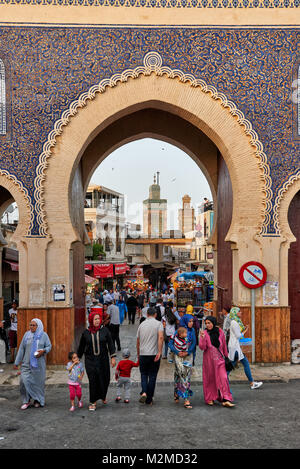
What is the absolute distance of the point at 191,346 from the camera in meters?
8.03

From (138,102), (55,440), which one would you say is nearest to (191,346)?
(55,440)

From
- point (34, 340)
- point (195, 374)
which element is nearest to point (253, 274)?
point (195, 374)

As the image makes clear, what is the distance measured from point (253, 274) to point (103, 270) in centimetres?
1876

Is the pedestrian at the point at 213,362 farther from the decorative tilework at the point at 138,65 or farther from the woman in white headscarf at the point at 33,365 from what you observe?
the decorative tilework at the point at 138,65

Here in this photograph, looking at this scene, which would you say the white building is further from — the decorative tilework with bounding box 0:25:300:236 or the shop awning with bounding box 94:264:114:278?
the decorative tilework with bounding box 0:25:300:236

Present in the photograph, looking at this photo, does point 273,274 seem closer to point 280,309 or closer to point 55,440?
point 280,309

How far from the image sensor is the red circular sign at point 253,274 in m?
9.72

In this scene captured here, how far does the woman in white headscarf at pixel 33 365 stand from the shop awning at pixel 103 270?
65.2ft

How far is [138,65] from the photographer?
32.7 ft

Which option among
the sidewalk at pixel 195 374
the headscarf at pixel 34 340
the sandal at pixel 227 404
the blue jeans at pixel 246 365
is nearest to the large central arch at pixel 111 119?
the sidewalk at pixel 195 374

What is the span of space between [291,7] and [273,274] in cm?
538

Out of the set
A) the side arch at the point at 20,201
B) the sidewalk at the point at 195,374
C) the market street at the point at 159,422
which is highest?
the side arch at the point at 20,201

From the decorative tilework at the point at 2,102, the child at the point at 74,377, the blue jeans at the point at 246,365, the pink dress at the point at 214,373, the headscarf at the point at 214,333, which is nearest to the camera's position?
the child at the point at 74,377
